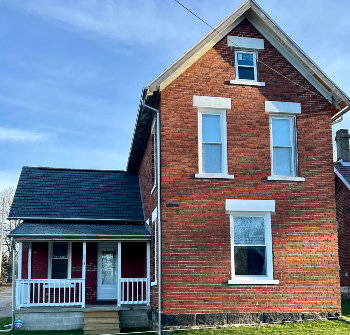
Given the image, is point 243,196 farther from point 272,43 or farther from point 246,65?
point 272,43

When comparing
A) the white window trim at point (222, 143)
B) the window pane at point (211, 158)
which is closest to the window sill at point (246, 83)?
the white window trim at point (222, 143)

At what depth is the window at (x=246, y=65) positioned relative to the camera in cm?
1277

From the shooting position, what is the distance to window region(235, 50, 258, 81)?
12.8 meters

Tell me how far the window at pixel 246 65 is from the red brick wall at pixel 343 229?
10089mm

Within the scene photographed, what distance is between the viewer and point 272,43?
12969mm

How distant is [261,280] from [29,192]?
9.53m

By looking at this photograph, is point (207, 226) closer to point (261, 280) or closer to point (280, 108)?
point (261, 280)

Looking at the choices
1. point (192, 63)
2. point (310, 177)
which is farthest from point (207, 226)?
point (192, 63)

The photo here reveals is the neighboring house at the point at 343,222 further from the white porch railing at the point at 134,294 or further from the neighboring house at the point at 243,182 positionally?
the white porch railing at the point at 134,294

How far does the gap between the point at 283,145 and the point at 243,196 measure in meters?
1.95

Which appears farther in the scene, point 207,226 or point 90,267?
point 90,267

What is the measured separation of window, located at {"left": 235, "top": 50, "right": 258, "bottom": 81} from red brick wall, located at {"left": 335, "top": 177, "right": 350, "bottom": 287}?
1009 cm

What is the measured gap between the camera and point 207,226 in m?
11.6

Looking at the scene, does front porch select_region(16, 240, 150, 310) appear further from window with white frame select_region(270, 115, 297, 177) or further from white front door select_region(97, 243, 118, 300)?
window with white frame select_region(270, 115, 297, 177)
